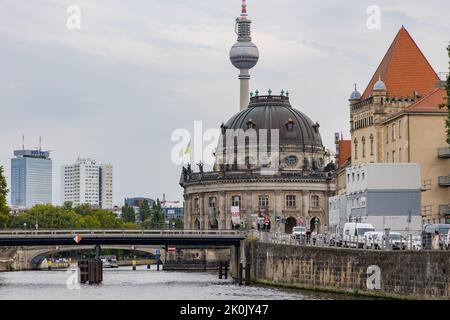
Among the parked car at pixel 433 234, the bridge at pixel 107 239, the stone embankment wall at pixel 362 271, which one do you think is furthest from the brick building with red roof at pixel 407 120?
the parked car at pixel 433 234

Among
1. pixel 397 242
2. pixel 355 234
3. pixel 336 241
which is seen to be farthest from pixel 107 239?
pixel 397 242

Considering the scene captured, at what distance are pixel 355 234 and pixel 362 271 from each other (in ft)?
45.7

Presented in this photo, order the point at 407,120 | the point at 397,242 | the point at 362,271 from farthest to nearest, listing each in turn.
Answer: the point at 407,120
the point at 362,271
the point at 397,242

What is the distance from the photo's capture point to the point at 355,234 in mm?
116250

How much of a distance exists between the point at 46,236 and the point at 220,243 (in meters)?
17.9

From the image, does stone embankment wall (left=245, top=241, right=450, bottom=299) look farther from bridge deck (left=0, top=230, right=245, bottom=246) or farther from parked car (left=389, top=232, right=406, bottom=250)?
bridge deck (left=0, top=230, right=245, bottom=246)

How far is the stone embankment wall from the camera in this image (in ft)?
298

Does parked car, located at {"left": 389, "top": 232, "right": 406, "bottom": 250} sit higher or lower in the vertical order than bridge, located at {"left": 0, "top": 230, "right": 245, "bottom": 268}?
lower

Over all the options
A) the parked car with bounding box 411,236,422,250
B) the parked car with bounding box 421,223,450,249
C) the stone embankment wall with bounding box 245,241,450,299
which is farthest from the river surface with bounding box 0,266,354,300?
the parked car with bounding box 421,223,450,249

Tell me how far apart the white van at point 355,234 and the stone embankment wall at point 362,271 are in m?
1.19

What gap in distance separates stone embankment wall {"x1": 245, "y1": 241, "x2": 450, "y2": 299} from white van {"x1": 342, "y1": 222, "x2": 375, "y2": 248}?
119 centimetres

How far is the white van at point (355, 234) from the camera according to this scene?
4273 inches

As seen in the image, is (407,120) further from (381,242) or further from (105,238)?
(381,242)

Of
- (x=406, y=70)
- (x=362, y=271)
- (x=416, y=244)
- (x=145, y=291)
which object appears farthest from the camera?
(x=406, y=70)
